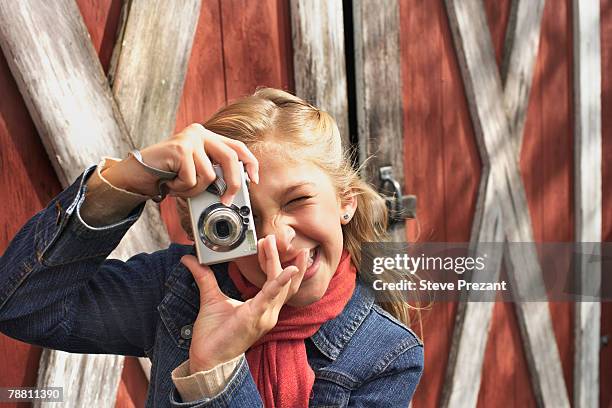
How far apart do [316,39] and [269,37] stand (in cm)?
15

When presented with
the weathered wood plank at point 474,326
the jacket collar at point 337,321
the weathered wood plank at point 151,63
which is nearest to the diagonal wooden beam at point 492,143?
the weathered wood plank at point 474,326

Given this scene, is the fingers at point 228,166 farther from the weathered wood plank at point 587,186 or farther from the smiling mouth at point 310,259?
the weathered wood plank at point 587,186

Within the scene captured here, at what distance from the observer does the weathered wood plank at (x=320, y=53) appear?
9.14ft

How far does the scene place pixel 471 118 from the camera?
11.3ft

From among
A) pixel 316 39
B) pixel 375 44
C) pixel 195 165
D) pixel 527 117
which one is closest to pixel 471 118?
pixel 527 117

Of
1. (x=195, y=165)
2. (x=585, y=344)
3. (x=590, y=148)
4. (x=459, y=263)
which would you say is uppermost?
(x=195, y=165)

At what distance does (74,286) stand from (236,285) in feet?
0.99

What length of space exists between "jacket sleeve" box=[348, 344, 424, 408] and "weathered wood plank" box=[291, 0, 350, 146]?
1297mm

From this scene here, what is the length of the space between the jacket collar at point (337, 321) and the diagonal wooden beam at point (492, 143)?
70.3 inches

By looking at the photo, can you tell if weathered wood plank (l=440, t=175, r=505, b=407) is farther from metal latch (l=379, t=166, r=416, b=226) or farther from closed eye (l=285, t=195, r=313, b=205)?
closed eye (l=285, t=195, r=313, b=205)

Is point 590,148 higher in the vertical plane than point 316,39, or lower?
lower

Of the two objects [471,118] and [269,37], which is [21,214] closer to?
[269,37]

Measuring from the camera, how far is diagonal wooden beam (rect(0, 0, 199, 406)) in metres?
2.15

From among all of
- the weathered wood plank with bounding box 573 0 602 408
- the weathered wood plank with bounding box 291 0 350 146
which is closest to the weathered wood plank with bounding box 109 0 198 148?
the weathered wood plank with bounding box 291 0 350 146
